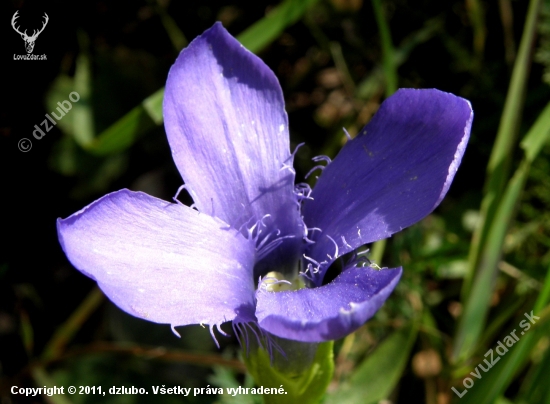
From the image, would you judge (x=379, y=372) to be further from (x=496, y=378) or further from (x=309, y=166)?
(x=309, y=166)

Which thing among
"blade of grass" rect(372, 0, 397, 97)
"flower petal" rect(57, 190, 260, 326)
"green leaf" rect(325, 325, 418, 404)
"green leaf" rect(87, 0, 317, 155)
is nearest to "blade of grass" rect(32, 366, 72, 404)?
"green leaf" rect(87, 0, 317, 155)

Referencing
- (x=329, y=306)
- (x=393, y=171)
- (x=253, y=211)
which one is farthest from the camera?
(x=253, y=211)

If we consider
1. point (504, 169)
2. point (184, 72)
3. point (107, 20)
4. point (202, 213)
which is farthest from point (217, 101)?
point (107, 20)

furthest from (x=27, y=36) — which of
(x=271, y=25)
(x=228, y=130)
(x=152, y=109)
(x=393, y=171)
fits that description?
(x=393, y=171)

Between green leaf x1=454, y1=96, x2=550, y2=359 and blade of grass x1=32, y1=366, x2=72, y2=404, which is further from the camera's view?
blade of grass x1=32, y1=366, x2=72, y2=404

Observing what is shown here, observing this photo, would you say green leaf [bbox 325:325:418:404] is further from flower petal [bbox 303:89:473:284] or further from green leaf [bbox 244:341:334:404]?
flower petal [bbox 303:89:473:284]

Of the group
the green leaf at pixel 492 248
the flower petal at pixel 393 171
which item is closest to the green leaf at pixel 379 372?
the green leaf at pixel 492 248

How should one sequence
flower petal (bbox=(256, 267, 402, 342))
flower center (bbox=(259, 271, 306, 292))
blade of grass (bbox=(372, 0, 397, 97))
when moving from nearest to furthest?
flower petal (bbox=(256, 267, 402, 342)), flower center (bbox=(259, 271, 306, 292)), blade of grass (bbox=(372, 0, 397, 97))
